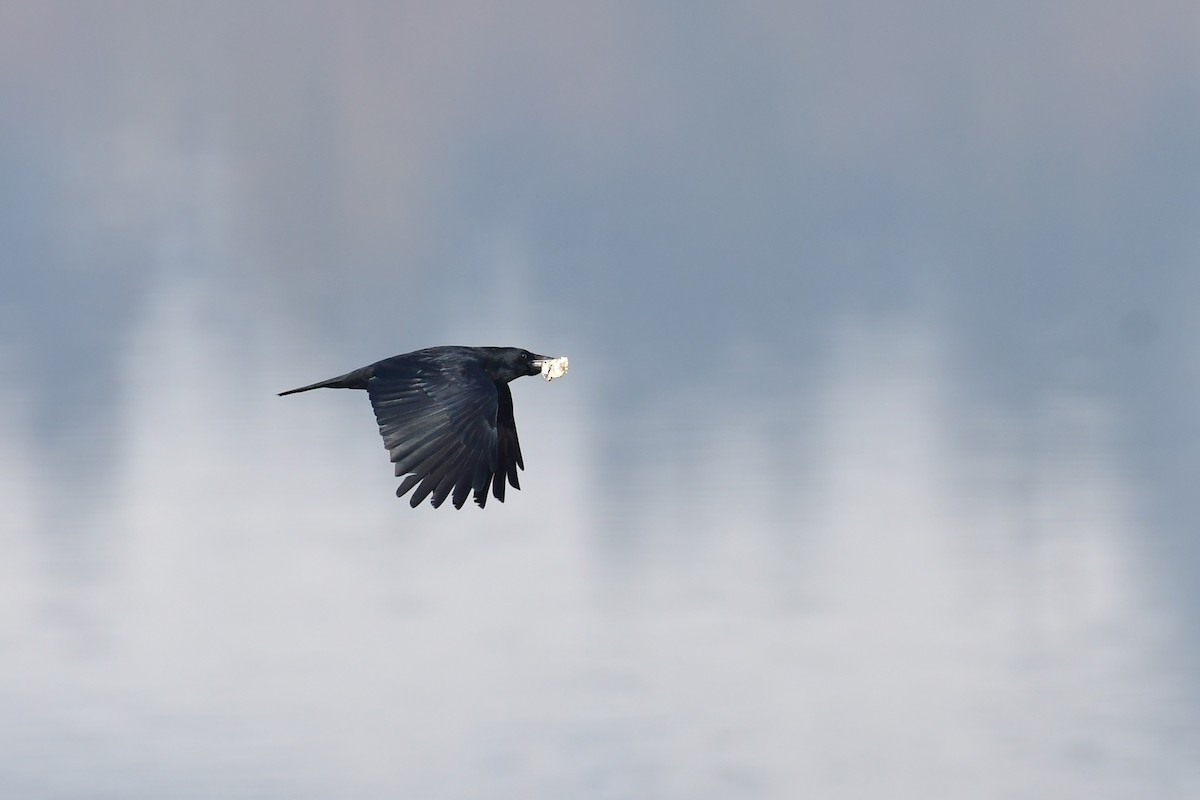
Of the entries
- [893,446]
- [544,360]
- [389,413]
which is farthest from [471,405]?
[893,446]

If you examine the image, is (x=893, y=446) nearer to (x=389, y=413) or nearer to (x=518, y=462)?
(x=518, y=462)

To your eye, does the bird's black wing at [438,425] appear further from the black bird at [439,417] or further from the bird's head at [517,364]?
the bird's head at [517,364]

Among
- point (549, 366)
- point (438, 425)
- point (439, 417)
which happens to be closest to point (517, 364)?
point (549, 366)

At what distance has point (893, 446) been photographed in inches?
1665

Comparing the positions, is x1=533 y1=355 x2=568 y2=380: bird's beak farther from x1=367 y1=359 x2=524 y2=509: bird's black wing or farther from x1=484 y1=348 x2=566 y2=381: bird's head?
x1=367 y1=359 x2=524 y2=509: bird's black wing

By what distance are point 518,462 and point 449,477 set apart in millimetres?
3027

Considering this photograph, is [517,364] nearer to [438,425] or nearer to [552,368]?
[552,368]

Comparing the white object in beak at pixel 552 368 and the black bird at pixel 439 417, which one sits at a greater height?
the white object in beak at pixel 552 368

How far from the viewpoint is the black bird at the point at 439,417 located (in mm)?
12844

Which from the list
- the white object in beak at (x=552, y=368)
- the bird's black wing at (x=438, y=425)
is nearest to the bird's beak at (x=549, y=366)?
the white object in beak at (x=552, y=368)

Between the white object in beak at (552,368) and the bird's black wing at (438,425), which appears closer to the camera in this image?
the bird's black wing at (438,425)

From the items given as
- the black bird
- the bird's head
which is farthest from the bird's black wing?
the bird's head

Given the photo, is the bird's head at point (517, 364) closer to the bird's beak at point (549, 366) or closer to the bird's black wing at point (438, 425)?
the bird's beak at point (549, 366)

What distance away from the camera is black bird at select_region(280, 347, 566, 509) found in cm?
1284
